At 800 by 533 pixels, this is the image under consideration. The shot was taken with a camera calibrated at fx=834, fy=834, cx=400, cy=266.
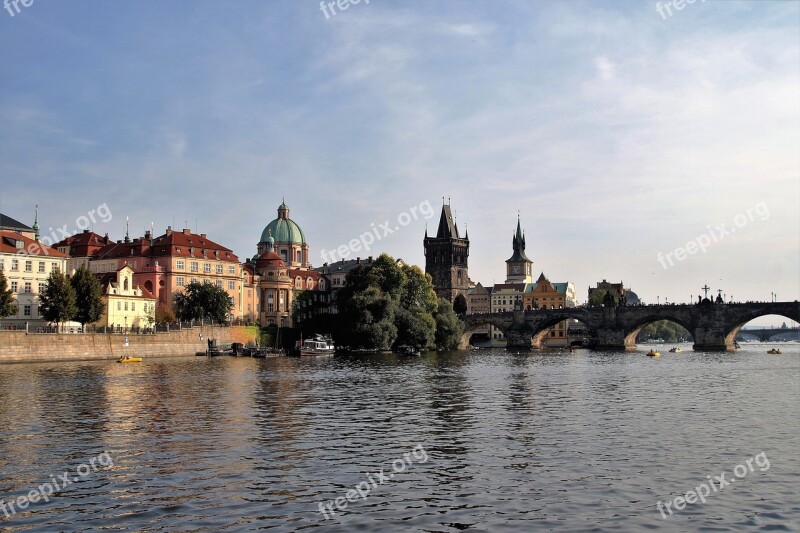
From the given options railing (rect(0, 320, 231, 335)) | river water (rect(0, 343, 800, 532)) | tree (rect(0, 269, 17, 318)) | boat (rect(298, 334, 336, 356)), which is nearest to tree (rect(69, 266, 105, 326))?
railing (rect(0, 320, 231, 335))

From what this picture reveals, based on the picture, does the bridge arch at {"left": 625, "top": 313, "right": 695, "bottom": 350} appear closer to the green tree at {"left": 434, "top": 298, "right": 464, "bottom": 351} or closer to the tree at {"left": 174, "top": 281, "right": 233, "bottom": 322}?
the green tree at {"left": 434, "top": 298, "right": 464, "bottom": 351}

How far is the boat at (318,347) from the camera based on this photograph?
430 ft

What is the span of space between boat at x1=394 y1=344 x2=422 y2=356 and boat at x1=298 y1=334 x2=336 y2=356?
11.4m

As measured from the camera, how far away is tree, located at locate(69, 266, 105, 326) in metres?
105

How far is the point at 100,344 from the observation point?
102312 mm

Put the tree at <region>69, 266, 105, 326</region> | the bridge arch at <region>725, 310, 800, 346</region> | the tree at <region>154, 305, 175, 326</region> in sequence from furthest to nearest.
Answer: the bridge arch at <region>725, 310, 800, 346</region>, the tree at <region>154, 305, 175, 326</region>, the tree at <region>69, 266, 105, 326</region>

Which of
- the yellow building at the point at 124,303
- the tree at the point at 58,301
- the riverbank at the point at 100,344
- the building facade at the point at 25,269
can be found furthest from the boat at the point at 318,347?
the building facade at the point at 25,269

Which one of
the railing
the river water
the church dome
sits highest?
the church dome

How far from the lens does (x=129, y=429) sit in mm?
37938

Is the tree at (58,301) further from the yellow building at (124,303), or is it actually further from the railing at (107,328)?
the yellow building at (124,303)

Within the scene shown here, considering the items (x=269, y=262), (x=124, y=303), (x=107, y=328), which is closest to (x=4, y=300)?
(x=107, y=328)

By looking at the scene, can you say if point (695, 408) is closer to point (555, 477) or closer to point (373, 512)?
point (555, 477)

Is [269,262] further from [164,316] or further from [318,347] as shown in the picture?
[164,316]

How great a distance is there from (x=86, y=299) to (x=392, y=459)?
8385 cm
